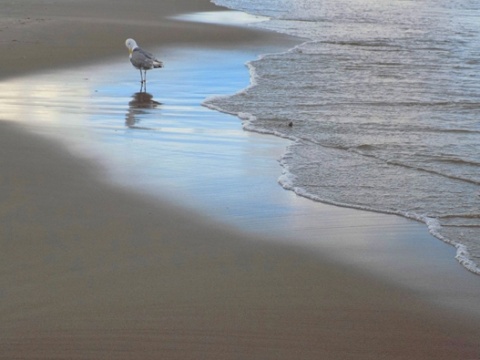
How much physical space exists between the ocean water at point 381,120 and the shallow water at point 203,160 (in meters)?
0.22

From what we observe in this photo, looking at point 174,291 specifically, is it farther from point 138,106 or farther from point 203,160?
point 138,106

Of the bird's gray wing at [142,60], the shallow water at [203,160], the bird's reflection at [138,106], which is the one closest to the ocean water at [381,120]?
the shallow water at [203,160]

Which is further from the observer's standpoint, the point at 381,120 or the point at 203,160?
the point at 381,120

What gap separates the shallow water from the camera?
462 centimetres

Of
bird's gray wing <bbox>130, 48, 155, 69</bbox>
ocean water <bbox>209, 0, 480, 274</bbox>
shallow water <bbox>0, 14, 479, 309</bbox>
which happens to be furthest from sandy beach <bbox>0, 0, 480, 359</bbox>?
bird's gray wing <bbox>130, 48, 155, 69</bbox>

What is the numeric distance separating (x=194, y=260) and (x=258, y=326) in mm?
824

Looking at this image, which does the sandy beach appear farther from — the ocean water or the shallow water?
the ocean water

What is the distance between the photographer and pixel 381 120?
8586 millimetres

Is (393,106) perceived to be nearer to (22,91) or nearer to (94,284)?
(22,91)

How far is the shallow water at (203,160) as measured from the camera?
4.62 metres

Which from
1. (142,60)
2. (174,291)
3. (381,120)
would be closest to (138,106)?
(142,60)

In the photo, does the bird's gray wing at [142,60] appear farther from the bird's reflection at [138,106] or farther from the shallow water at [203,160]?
the bird's reflection at [138,106]

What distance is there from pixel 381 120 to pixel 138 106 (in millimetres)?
2605

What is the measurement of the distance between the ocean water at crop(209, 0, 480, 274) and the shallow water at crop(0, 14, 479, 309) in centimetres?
22
